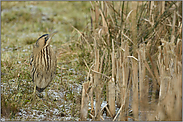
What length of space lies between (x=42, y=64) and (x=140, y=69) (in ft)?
4.38

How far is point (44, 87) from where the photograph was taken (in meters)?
3.98

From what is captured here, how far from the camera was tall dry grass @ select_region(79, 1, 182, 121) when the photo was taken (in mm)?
3034

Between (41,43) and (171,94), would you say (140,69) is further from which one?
(41,43)

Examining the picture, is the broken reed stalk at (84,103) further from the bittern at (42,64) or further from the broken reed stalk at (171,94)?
the bittern at (42,64)

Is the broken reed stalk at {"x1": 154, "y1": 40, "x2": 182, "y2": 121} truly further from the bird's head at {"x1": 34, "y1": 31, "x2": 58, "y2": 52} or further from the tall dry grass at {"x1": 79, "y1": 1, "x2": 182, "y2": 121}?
the bird's head at {"x1": 34, "y1": 31, "x2": 58, "y2": 52}

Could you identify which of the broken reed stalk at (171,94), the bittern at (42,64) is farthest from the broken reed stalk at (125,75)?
the bittern at (42,64)

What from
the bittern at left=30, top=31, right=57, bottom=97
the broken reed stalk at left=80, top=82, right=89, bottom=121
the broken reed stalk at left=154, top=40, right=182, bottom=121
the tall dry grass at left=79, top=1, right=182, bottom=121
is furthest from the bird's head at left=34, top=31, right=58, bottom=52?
the broken reed stalk at left=154, top=40, right=182, bottom=121

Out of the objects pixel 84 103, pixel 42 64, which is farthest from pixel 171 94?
pixel 42 64

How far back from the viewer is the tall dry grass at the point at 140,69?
303cm

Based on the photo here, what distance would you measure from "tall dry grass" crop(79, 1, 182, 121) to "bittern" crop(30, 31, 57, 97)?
53 centimetres

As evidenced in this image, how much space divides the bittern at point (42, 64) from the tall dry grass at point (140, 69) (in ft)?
1.73

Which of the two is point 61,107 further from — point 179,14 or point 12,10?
point 12,10

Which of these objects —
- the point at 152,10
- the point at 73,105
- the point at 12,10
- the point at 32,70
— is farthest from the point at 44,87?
the point at 12,10

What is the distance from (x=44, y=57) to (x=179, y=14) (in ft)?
7.46
